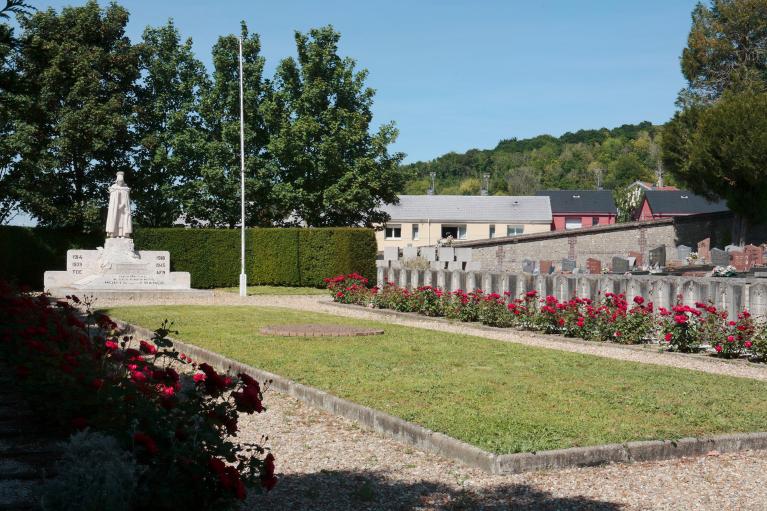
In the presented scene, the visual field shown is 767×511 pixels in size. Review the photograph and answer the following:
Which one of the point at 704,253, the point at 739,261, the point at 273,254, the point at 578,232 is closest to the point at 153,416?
the point at 739,261

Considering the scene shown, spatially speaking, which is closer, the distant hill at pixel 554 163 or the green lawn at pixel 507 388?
the green lawn at pixel 507 388

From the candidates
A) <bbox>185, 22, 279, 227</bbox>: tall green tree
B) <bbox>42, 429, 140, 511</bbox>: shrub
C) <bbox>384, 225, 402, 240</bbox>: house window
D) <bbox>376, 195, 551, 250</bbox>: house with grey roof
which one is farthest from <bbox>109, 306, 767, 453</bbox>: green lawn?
<bbox>384, 225, 402, 240</bbox>: house window

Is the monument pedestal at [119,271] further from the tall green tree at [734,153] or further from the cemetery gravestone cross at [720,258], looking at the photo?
the tall green tree at [734,153]

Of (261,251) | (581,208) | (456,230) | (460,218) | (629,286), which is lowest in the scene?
(629,286)

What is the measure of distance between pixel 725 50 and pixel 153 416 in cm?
5240

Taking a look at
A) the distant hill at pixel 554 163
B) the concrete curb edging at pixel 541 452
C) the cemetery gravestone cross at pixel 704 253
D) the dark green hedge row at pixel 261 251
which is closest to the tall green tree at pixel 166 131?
the dark green hedge row at pixel 261 251

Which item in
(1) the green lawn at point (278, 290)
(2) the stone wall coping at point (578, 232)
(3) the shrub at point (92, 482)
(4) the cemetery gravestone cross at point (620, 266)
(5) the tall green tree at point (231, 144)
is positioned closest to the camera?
(3) the shrub at point (92, 482)

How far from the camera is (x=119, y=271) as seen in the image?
1107 inches

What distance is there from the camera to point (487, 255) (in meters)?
42.9

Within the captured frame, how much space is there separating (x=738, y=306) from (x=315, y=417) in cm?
828

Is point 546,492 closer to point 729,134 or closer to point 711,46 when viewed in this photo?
point 729,134

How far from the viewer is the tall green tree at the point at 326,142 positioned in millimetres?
37656

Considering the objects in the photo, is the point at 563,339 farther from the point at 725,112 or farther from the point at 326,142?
the point at 725,112

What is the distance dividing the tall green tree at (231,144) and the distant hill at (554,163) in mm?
56690
